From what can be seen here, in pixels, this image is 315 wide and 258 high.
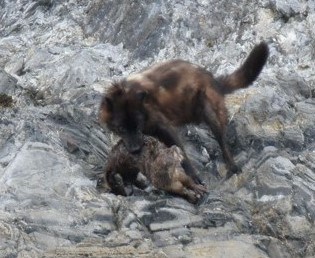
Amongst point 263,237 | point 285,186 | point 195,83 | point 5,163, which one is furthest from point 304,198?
point 5,163

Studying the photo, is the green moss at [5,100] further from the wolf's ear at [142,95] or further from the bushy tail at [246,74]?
the bushy tail at [246,74]

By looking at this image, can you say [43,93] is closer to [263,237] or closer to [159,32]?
[159,32]

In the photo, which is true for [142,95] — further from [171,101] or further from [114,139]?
[114,139]

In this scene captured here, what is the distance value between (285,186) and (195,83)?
191 centimetres

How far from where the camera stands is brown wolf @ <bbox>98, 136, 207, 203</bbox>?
913 centimetres

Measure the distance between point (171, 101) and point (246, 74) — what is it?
3.29 ft

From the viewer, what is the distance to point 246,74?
10594mm

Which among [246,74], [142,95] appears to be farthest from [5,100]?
[246,74]

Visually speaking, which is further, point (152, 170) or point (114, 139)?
point (114, 139)

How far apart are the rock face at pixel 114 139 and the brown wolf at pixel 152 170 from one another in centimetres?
16

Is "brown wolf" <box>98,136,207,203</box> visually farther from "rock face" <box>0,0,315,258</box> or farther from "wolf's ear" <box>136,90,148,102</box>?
"wolf's ear" <box>136,90,148,102</box>

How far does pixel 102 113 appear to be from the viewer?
9.95 meters

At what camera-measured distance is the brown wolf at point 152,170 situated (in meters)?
9.13

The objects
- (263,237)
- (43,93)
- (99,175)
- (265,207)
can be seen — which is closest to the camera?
(263,237)
